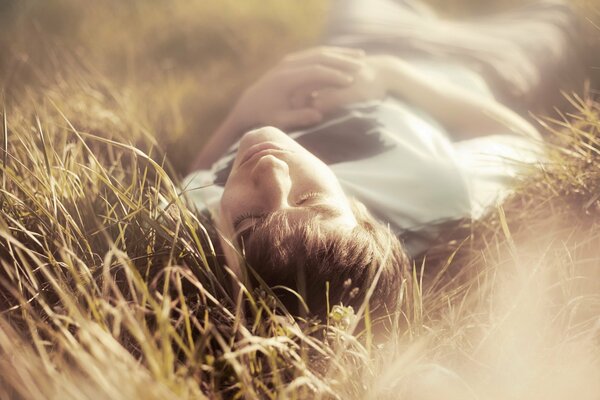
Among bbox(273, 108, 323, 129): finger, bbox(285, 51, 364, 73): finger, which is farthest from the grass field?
bbox(285, 51, 364, 73): finger

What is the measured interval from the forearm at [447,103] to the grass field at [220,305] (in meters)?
0.35

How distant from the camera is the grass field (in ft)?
2.83


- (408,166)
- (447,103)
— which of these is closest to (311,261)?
(408,166)

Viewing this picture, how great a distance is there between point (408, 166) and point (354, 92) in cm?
40

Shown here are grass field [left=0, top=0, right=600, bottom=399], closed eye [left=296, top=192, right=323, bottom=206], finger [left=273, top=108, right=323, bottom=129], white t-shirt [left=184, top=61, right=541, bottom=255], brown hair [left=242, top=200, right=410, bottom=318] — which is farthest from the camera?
finger [left=273, top=108, right=323, bottom=129]

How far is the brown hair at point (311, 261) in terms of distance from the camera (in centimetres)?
114

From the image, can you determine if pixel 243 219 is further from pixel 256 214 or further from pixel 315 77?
pixel 315 77

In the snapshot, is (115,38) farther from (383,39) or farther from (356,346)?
(356,346)

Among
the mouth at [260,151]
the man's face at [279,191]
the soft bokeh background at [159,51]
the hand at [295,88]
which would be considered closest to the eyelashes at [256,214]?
the man's face at [279,191]

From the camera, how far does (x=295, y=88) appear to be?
76.7 inches

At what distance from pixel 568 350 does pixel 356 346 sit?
1.36 ft

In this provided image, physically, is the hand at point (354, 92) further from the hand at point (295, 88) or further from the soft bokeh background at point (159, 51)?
the soft bokeh background at point (159, 51)

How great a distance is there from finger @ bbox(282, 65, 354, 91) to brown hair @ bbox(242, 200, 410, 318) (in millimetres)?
826

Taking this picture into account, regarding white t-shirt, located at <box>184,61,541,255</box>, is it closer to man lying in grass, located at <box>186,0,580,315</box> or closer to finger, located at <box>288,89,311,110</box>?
man lying in grass, located at <box>186,0,580,315</box>
